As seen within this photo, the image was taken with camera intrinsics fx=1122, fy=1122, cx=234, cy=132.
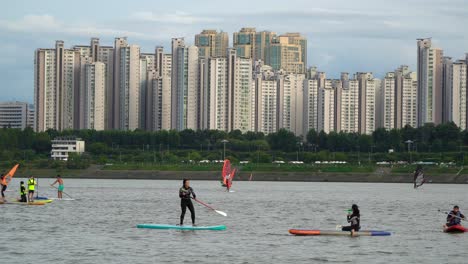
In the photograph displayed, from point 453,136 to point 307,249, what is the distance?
136m

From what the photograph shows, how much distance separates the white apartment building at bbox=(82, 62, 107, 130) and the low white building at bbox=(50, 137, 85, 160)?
893 inches

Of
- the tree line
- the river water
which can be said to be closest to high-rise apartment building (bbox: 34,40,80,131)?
the tree line

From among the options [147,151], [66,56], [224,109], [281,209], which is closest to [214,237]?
[281,209]

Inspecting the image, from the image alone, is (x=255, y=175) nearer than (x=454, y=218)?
No

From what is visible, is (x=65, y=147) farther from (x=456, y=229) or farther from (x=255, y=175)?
(x=456, y=229)

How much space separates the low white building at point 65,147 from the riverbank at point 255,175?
1689cm

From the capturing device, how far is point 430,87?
193 metres

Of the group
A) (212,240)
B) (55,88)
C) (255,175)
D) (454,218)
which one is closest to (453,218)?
(454,218)

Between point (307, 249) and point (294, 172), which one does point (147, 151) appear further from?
point (307, 249)

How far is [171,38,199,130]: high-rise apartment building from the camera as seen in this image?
186m

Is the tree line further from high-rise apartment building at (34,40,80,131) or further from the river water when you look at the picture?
the river water

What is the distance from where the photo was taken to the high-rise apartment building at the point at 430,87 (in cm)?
19312

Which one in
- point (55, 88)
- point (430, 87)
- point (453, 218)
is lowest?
point (453, 218)

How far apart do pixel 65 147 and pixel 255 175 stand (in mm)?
35177
